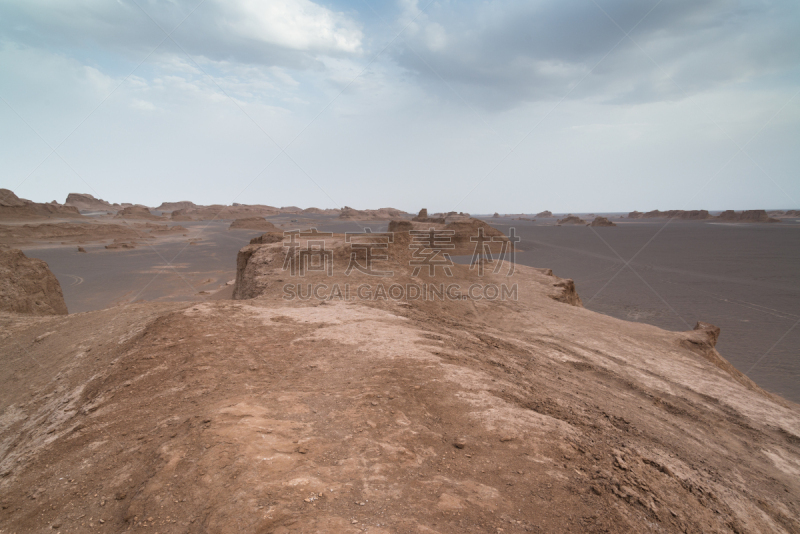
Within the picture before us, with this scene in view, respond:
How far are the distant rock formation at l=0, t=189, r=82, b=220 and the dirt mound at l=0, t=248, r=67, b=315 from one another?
44203 millimetres

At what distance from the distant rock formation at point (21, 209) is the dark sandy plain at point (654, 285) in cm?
1669

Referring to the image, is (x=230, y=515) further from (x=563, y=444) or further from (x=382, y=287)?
(x=382, y=287)

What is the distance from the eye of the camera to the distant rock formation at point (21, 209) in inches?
1512

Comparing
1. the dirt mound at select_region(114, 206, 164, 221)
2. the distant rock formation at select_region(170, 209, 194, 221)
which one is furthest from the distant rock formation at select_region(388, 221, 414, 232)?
the distant rock formation at select_region(170, 209, 194, 221)

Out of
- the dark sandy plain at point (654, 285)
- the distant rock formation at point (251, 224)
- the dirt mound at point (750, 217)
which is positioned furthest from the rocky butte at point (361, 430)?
the dirt mound at point (750, 217)

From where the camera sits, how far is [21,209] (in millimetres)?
39969

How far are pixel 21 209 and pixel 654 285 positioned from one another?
61.9m

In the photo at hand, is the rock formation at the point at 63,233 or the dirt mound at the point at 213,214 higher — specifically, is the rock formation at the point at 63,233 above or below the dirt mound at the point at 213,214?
below

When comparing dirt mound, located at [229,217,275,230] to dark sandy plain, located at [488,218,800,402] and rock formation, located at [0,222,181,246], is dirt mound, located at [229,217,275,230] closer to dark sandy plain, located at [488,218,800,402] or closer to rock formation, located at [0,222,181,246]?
rock formation, located at [0,222,181,246]

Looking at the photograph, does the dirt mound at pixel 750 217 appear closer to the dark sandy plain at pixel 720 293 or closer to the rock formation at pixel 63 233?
the dark sandy plain at pixel 720 293

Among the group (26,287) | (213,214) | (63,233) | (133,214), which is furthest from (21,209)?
(26,287)

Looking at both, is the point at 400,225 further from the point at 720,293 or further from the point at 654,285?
the point at 720,293

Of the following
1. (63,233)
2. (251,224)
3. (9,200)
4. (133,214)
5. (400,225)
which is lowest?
(63,233)

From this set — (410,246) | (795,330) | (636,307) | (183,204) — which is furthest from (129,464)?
(183,204)
